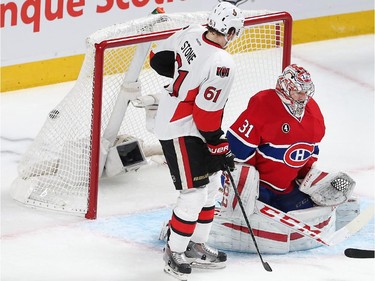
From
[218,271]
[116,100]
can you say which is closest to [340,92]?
[116,100]

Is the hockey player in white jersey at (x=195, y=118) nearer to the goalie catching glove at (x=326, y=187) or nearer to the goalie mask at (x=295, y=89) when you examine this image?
the goalie mask at (x=295, y=89)

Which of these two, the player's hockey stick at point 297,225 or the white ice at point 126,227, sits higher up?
the player's hockey stick at point 297,225

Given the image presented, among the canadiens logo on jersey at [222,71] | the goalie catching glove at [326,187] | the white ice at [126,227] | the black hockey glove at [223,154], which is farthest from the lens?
the goalie catching glove at [326,187]

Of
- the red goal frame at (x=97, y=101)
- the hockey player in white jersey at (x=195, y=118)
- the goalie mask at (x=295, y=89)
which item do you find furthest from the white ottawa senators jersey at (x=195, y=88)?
the red goal frame at (x=97, y=101)

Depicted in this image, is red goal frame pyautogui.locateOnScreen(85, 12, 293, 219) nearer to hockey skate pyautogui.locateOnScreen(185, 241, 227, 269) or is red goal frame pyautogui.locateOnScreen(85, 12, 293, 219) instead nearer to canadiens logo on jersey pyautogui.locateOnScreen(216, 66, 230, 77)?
hockey skate pyautogui.locateOnScreen(185, 241, 227, 269)

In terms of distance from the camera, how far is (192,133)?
5.77 metres

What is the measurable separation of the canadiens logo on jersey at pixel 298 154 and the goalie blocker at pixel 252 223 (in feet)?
0.49

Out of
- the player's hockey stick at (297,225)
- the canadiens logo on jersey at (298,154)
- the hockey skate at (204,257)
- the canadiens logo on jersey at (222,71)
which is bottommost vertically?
the hockey skate at (204,257)

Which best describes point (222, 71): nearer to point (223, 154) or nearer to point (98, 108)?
point (223, 154)

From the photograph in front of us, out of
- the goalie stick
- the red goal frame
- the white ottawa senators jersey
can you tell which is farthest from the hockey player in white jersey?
the goalie stick

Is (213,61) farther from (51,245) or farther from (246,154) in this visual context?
(51,245)

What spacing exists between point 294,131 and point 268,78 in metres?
1.12

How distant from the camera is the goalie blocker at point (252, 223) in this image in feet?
20.0

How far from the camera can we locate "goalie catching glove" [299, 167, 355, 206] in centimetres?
627
